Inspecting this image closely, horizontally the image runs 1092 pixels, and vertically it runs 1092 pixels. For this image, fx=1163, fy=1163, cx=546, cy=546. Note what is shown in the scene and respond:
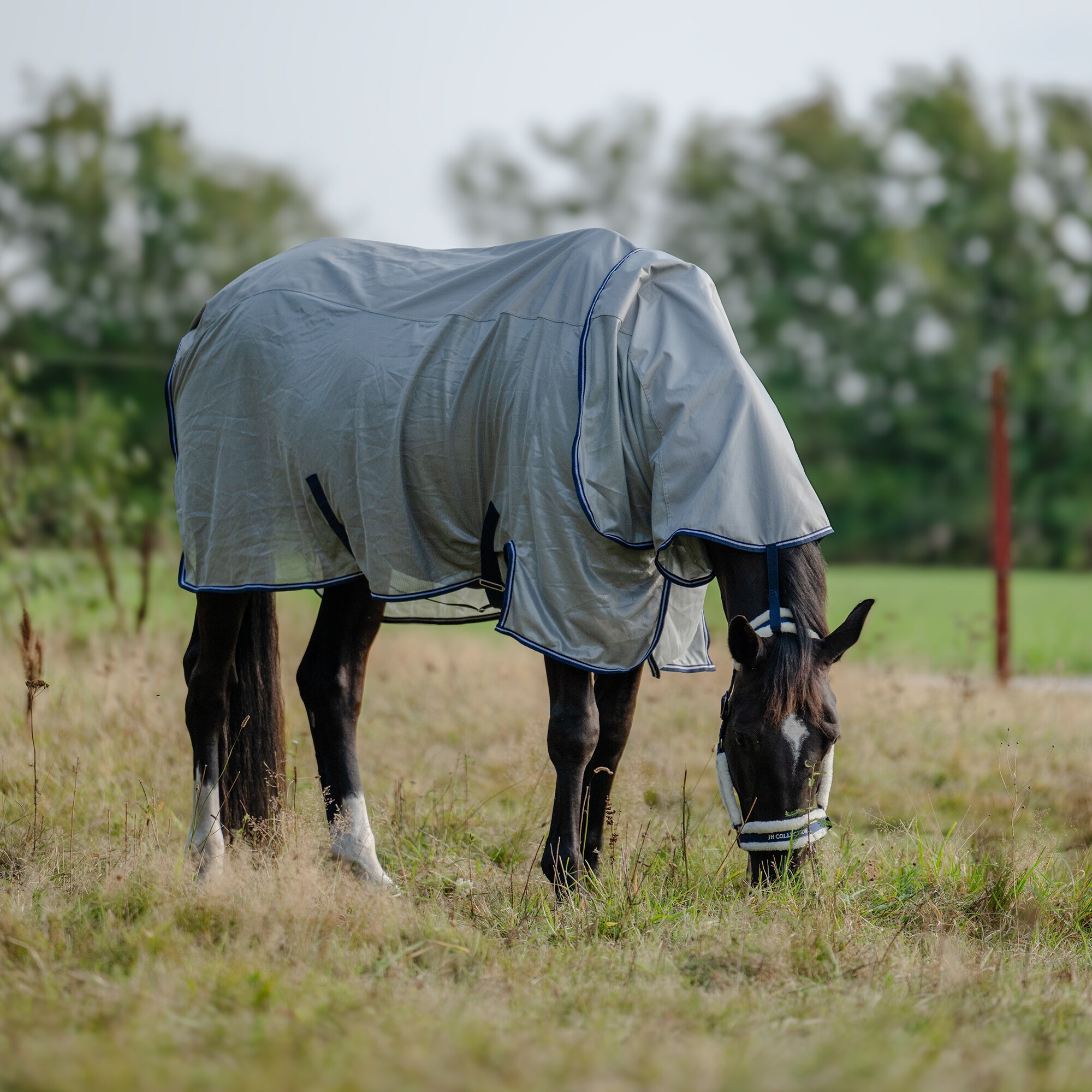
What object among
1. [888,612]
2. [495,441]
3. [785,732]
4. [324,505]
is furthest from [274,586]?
[888,612]

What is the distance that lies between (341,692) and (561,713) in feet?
3.34

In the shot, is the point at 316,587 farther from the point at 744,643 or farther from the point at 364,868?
the point at 744,643

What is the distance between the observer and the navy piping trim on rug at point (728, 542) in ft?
10.1

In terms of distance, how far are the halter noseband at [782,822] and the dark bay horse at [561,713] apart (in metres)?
0.02

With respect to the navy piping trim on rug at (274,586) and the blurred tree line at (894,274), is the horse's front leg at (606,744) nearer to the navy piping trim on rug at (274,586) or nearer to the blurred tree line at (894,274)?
the navy piping trim on rug at (274,586)

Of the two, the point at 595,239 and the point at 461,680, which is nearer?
the point at 595,239

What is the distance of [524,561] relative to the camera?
3.27 metres

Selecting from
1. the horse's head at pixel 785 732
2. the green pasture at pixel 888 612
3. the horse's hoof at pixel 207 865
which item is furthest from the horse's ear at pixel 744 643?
the green pasture at pixel 888 612

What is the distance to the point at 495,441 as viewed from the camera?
3457 millimetres

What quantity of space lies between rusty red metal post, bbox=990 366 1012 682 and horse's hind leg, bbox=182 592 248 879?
5.50 metres

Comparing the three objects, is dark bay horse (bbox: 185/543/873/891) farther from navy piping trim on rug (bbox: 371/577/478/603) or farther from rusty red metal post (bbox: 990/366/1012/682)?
rusty red metal post (bbox: 990/366/1012/682)

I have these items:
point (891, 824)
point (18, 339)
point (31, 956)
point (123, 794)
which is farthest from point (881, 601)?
point (18, 339)

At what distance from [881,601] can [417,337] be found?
1498cm

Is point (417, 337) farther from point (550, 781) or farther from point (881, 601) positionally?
point (881, 601)
